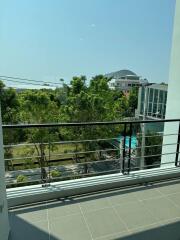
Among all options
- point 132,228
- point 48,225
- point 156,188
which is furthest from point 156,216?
point 48,225

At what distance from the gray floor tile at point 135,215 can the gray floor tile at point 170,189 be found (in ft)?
1.32

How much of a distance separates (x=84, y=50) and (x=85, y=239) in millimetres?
19253

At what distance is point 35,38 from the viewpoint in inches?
651

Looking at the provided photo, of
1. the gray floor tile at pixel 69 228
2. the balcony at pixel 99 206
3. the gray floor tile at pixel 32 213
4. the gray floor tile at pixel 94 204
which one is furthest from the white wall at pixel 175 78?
the gray floor tile at pixel 32 213

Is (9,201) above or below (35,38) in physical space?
below

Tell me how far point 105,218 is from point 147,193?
2.10ft

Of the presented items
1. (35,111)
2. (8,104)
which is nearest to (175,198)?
(35,111)

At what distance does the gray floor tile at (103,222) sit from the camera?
1.64 meters

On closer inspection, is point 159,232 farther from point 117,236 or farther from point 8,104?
point 8,104

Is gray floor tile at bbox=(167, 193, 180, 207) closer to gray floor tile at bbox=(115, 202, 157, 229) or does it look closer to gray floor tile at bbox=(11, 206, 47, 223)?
gray floor tile at bbox=(115, 202, 157, 229)

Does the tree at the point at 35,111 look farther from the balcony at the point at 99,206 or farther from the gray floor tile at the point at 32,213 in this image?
the gray floor tile at the point at 32,213

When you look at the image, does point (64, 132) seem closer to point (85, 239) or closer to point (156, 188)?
point (156, 188)

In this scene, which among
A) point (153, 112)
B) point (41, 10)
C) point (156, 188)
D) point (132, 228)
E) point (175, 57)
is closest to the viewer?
point (132, 228)

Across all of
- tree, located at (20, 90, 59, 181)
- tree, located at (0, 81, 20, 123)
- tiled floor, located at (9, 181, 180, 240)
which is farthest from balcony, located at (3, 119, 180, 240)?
tree, located at (0, 81, 20, 123)
